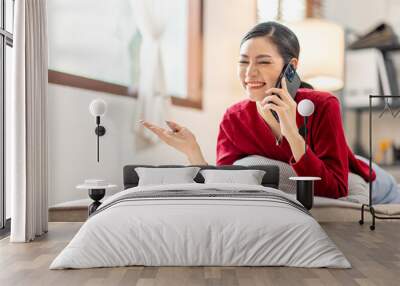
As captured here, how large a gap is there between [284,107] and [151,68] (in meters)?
1.40

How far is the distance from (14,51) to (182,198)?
1787 millimetres

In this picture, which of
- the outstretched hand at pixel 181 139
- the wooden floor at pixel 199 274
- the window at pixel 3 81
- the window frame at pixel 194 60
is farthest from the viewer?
the window frame at pixel 194 60

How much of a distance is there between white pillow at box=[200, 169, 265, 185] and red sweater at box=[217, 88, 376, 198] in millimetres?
378

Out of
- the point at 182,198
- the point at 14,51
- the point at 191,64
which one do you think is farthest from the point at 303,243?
the point at 191,64

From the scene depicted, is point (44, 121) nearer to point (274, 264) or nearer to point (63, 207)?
point (63, 207)

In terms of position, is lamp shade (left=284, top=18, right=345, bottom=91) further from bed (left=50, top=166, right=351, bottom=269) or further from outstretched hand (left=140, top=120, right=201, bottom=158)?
bed (left=50, top=166, right=351, bottom=269)

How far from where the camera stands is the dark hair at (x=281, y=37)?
5.86 m

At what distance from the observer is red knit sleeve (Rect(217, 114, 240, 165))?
5875 mm

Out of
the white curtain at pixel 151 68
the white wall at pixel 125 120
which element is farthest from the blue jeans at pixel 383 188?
A: the white curtain at pixel 151 68

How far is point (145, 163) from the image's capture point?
19.5ft

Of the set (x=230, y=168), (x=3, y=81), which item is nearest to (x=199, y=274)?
(x=230, y=168)

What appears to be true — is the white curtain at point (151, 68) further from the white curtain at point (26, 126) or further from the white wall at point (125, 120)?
the white curtain at point (26, 126)

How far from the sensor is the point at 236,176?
17.5ft

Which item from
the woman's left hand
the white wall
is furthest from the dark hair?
the woman's left hand
